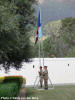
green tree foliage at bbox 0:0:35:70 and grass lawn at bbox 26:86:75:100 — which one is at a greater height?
green tree foliage at bbox 0:0:35:70

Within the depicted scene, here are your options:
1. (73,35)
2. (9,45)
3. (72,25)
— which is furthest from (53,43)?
(9,45)

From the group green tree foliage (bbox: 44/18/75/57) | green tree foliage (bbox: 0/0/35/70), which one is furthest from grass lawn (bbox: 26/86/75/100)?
green tree foliage (bbox: 44/18/75/57)

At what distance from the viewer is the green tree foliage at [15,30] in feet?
31.8

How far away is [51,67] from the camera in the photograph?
24062 mm

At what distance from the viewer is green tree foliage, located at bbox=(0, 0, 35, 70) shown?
381 inches

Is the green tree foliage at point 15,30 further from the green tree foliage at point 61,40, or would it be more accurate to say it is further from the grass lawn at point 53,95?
the green tree foliage at point 61,40

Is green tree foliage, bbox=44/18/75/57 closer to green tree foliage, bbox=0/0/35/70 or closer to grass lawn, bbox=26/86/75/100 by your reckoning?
grass lawn, bbox=26/86/75/100

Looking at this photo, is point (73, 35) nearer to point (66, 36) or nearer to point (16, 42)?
point (66, 36)

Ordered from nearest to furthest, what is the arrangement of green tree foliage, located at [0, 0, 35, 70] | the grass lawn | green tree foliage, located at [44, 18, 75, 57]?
green tree foliage, located at [0, 0, 35, 70] < the grass lawn < green tree foliage, located at [44, 18, 75, 57]

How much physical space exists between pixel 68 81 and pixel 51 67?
219 cm

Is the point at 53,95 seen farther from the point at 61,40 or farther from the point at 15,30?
the point at 61,40

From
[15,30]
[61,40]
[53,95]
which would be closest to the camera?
[15,30]

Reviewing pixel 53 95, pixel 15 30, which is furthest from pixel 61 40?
pixel 15 30

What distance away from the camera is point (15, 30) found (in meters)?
10.3
